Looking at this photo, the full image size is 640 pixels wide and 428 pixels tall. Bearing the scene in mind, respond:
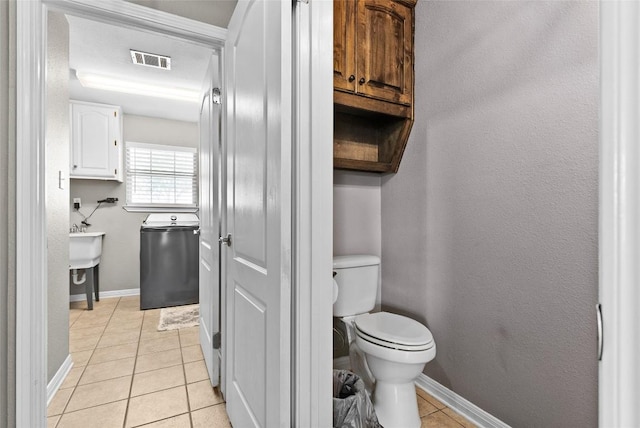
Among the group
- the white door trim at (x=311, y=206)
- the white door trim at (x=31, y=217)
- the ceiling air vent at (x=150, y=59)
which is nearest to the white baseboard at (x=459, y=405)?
the white door trim at (x=311, y=206)

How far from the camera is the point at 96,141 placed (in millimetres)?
3705

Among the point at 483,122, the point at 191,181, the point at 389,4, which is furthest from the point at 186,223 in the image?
the point at 483,122

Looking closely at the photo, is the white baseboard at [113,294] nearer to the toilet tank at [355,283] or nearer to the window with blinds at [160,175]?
the window with blinds at [160,175]

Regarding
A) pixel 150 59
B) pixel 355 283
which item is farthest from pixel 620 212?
pixel 150 59

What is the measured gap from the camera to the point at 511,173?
145cm

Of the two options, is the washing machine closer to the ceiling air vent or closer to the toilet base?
the ceiling air vent

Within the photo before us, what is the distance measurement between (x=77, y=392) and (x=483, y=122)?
2.76m

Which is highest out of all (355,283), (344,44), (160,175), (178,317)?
(344,44)

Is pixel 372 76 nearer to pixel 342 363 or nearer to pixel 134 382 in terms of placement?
pixel 342 363

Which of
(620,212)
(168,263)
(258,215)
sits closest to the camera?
(620,212)

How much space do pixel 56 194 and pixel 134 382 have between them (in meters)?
1.27

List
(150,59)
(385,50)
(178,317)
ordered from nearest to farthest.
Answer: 1. (385,50)
2. (150,59)
3. (178,317)

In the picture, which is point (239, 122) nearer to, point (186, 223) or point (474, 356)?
point (474, 356)

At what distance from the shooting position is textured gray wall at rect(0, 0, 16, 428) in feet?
4.12
